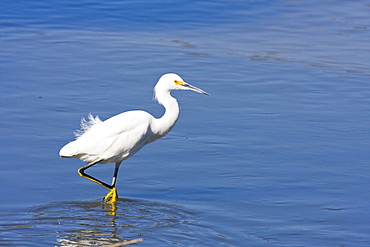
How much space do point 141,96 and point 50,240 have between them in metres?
4.62

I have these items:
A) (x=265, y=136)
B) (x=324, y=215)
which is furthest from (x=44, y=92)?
(x=324, y=215)

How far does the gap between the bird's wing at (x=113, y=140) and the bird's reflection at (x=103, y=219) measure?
0.46m

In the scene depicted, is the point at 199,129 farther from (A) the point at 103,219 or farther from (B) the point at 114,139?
(A) the point at 103,219

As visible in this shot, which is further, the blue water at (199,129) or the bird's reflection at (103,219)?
the blue water at (199,129)

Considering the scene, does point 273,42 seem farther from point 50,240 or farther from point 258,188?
point 50,240

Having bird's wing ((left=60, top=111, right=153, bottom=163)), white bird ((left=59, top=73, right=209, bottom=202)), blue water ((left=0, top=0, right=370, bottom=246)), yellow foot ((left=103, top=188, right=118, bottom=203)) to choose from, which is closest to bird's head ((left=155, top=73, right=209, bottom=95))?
white bird ((left=59, top=73, right=209, bottom=202))

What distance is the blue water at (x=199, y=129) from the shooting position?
19.2 feet

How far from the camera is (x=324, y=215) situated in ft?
20.0

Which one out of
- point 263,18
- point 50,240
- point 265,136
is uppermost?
point 263,18

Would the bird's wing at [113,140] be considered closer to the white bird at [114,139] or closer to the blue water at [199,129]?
the white bird at [114,139]

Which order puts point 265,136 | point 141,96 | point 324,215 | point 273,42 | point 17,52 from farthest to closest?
point 273,42 < point 17,52 < point 141,96 < point 265,136 < point 324,215

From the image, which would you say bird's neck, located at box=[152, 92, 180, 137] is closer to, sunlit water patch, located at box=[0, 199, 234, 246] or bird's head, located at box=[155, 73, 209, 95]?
bird's head, located at box=[155, 73, 209, 95]

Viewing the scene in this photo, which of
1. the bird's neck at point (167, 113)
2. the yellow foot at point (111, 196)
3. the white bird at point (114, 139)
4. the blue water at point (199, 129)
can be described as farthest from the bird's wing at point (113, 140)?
the blue water at point (199, 129)

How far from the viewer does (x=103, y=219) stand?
598 centimetres
